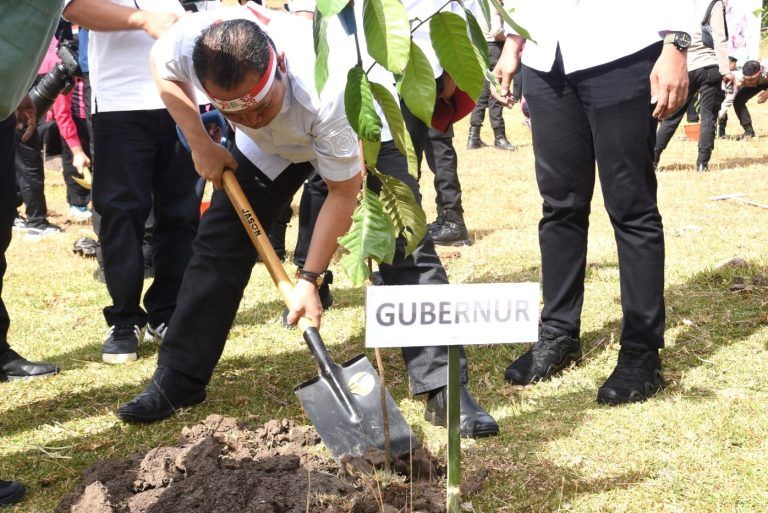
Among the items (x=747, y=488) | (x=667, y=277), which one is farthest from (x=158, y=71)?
(x=667, y=277)

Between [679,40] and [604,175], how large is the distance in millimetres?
546

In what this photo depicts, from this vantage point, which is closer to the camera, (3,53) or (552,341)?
(3,53)

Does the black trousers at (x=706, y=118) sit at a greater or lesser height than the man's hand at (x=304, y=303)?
lesser

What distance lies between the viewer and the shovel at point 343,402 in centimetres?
264

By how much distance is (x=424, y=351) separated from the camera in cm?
308

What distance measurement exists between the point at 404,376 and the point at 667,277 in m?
2.03

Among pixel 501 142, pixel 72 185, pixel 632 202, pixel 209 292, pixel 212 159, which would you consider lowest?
pixel 501 142

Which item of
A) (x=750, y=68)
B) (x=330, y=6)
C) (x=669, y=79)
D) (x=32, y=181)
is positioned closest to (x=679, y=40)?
(x=669, y=79)

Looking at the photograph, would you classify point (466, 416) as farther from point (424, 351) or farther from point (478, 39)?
point (478, 39)

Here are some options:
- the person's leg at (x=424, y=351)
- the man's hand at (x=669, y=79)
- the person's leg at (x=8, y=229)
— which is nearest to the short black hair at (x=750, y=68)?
the man's hand at (x=669, y=79)

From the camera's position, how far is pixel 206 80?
2.47 m

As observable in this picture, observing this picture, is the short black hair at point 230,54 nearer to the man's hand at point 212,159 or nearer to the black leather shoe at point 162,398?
the man's hand at point 212,159

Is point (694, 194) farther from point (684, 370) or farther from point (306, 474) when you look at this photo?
point (306, 474)

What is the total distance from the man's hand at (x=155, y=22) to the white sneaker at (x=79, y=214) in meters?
5.48
